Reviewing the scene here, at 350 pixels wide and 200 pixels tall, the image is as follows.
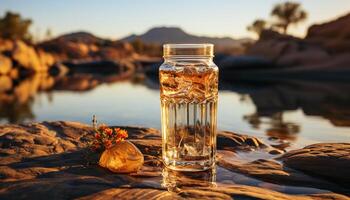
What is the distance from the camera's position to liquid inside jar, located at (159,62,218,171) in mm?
4459

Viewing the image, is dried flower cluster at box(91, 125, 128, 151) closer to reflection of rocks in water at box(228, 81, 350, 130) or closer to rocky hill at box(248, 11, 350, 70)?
reflection of rocks in water at box(228, 81, 350, 130)

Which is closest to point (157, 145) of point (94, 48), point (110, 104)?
point (110, 104)

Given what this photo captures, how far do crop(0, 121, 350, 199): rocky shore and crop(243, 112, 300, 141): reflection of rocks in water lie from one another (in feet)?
7.08

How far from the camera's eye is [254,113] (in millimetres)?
11711

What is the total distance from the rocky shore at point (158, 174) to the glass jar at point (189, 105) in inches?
8.1

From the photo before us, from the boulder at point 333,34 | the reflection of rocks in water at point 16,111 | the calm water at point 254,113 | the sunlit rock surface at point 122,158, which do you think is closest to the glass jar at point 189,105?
the sunlit rock surface at point 122,158

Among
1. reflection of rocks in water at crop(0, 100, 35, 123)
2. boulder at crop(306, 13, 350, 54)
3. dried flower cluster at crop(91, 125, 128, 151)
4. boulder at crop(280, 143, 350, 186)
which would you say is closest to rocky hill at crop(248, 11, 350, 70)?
boulder at crop(306, 13, 350, 54)

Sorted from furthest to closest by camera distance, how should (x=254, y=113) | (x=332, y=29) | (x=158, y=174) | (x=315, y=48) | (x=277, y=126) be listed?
(x=332, y=29) < (x=315, y=48) < (x=254, y=113) < (x=277, y=126) < (x=158, y=174)

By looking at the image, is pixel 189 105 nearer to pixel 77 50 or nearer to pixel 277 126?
pixel 277 126

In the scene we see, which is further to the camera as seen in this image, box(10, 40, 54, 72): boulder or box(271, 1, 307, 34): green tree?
box(271, 1, 307, 34): green tree

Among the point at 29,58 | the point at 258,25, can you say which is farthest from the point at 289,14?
the point at 29,58

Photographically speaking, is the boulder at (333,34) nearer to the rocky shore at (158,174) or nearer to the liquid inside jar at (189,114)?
the rocky shore at (158,174)

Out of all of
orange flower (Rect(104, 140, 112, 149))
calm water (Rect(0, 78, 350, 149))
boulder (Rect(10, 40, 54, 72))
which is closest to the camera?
orange flower (Rect(104, 140, 112, 149))

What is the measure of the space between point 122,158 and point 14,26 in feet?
202
